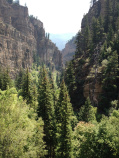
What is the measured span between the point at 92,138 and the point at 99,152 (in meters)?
1.18

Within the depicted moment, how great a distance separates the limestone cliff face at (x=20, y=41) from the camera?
79938 millimetres

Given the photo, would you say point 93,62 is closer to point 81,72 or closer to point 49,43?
point 81,72

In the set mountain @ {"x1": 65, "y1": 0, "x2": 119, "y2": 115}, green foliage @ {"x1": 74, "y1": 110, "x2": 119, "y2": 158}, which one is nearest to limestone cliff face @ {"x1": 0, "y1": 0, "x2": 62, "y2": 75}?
mountain @ {"x1": 65, "y1": 0, "x2": 119, "y2": 115}

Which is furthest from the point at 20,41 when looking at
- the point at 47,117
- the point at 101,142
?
the point at 101,142

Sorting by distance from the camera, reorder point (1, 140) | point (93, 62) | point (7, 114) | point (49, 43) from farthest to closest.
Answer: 1. point (49, 43)
2. point (93, 62)
3. point (7, 114)
4. point (1, 140)

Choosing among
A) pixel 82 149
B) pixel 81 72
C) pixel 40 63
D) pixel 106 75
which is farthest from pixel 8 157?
pixel 40 63

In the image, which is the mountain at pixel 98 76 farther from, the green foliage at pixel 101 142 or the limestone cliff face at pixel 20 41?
the limestone cliff face at pixel 20 41

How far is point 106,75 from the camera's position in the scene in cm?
3145

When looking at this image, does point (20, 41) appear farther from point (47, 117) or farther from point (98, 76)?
point (47, 117)

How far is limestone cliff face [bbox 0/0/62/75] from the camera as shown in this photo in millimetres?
79938

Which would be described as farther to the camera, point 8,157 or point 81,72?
point 81,72

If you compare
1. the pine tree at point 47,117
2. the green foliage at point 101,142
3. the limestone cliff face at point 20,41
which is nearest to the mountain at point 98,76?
the pine tree at point 47,117

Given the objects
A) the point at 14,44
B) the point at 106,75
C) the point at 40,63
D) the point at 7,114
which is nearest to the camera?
the point at 7,114

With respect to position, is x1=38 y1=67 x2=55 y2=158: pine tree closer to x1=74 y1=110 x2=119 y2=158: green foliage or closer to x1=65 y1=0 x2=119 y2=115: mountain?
x1=74 y1=110 x2=119 y2=158: green foliage
